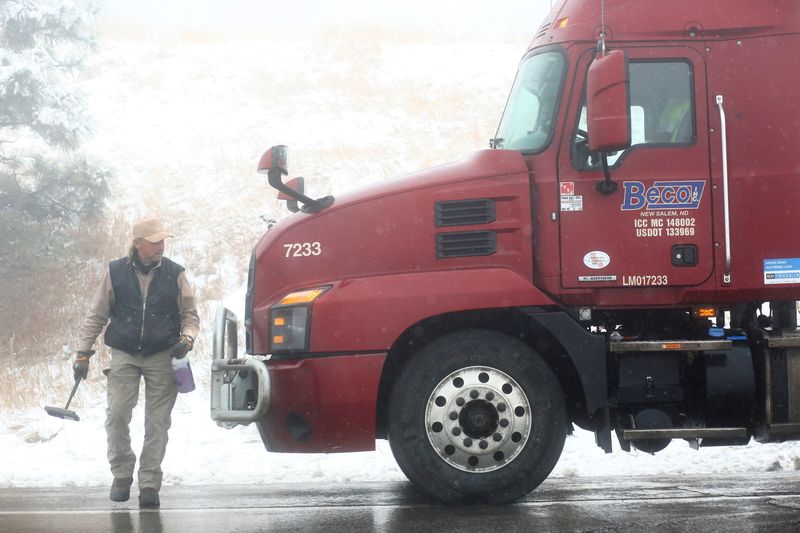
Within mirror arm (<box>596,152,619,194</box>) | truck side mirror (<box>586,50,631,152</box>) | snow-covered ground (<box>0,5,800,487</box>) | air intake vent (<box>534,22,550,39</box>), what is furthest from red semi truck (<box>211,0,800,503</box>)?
snow-covered ground (<box>0,5,800,487</box>)

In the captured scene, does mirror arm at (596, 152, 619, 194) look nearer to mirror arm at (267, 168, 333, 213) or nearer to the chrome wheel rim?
the chrome wheel rim

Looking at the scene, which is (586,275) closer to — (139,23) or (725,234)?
(725,234)

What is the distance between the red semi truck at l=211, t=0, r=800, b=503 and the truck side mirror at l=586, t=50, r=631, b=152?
11 cm

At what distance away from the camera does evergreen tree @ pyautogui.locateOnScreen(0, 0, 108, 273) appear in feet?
53.8

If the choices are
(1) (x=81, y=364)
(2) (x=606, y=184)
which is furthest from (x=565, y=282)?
(1) (x=81, y=364)

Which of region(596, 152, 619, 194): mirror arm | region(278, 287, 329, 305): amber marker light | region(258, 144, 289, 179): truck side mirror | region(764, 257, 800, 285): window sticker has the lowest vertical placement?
region(278, 287, 329, 305): amber marker light

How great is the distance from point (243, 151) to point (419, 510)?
58.4 feet

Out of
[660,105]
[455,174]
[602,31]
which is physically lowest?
[455,174]

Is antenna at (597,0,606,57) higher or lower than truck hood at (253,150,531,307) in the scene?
higher

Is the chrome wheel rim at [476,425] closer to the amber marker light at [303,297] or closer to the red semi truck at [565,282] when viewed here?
the red semi truck at [565,282]

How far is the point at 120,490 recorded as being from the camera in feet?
22.8

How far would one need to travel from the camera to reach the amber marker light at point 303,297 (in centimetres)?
632

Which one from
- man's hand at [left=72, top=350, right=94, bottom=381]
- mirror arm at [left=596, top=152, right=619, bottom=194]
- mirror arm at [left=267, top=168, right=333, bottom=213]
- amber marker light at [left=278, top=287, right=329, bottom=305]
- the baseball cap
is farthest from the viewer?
the baseball cap

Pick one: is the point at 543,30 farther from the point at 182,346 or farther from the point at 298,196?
the point at 182,346
